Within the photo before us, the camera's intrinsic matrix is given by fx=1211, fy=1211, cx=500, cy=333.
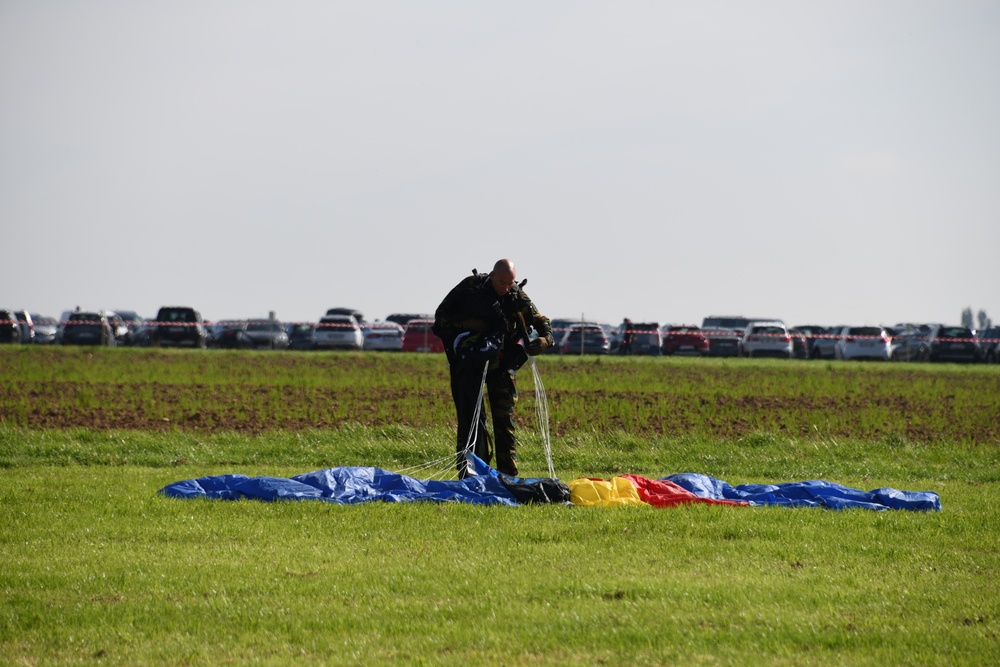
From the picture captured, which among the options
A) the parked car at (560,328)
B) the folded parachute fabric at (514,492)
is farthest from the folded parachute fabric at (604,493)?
→ the parked car at (560,328)

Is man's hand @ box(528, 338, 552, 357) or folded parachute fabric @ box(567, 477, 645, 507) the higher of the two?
man's hand @ box(528, 338, 552, 357)

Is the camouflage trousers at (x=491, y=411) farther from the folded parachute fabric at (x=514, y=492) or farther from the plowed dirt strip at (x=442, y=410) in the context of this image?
the plowed dirt strip at (x=442, y=410)

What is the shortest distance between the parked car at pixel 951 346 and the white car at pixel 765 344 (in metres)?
5.52

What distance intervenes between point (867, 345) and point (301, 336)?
23.1 m

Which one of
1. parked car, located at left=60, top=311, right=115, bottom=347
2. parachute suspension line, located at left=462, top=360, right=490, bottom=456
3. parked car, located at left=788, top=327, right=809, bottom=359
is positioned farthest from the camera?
parked car, located at left=788, top=327, right=809, bottom=359

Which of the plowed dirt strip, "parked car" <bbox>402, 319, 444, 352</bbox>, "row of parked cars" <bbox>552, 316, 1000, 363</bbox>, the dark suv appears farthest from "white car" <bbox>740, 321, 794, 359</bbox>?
the plowed dirt strip

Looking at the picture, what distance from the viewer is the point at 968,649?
600cm

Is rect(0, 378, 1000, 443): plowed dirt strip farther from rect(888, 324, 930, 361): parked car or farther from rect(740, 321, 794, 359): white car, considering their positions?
rect(888, 324, 930, 361): parked car

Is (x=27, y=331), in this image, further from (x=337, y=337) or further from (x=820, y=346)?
(x=820, y=346)

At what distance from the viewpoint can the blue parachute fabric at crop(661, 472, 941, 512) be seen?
1062cm

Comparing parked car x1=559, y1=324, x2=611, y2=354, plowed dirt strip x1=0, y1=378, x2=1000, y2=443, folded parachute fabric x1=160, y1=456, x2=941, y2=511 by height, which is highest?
parked car x1=559, y1=324, x2=611, y2=354

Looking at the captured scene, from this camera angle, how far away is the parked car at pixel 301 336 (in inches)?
1996

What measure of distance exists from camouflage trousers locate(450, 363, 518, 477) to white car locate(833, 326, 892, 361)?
38.2 m

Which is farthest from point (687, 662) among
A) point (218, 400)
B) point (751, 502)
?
point (218, 400)
